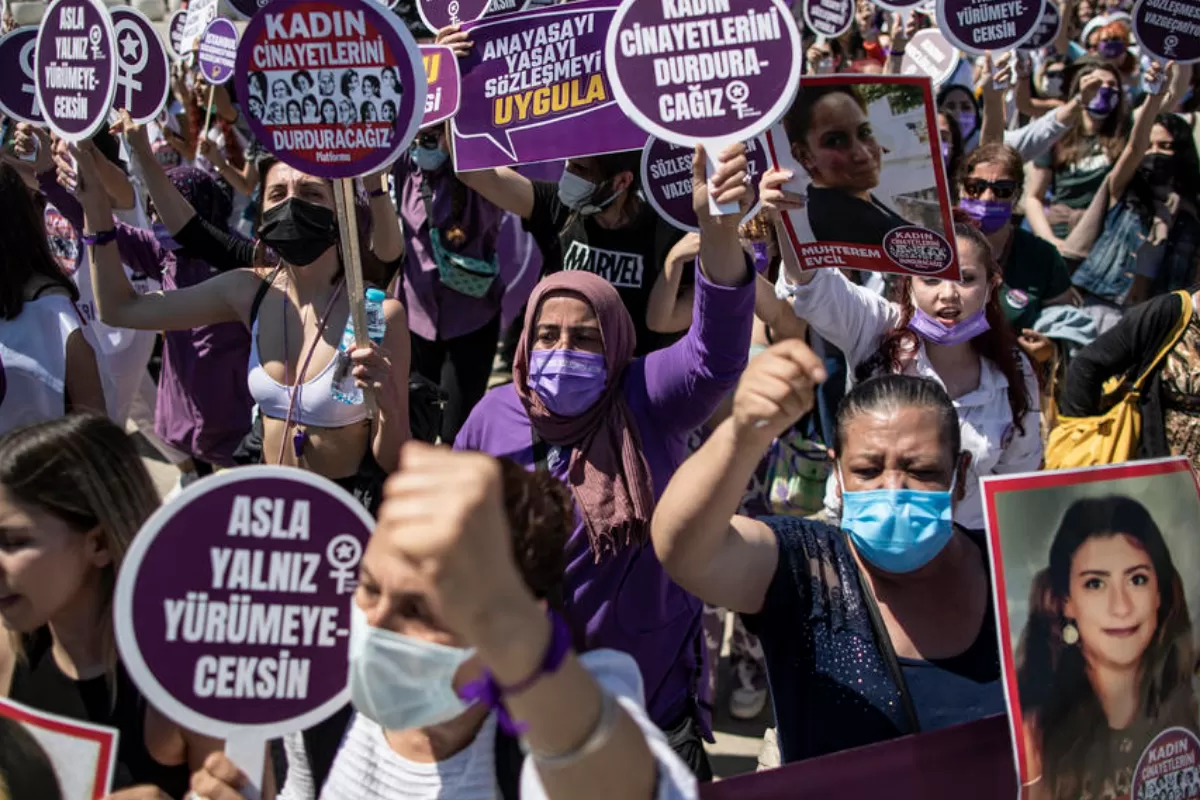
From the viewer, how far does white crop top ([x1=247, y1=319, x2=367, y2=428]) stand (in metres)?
3.47

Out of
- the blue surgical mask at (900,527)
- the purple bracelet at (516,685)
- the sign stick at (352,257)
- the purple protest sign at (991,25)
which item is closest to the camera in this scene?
the purple bracelet at (516,685)

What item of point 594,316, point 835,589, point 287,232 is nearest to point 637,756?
point 835,589

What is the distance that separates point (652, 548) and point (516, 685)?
152 centimetres

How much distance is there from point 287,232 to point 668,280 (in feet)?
4.54

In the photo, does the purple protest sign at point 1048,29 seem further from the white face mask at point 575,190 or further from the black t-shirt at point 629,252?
the white face mask at point 575,190

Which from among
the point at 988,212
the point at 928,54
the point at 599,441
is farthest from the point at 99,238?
the point at 928,54

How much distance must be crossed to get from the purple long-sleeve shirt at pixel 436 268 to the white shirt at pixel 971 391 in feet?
7.44

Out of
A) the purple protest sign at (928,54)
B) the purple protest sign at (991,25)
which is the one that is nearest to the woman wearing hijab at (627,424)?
the purple protest sign at (991,25)

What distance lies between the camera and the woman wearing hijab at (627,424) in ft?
9.49

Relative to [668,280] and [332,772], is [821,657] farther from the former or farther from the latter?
[668,280]

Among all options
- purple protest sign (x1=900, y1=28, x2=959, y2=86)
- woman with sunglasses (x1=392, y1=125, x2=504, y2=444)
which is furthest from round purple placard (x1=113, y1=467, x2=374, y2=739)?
purple protest sign (x1=900, y1=28, x2=959, y2=86)

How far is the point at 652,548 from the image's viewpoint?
2.98 metres

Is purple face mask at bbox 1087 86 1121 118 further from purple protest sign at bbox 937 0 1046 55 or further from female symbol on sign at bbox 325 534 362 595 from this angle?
female symbol on sign at bbox 325 534 362 595

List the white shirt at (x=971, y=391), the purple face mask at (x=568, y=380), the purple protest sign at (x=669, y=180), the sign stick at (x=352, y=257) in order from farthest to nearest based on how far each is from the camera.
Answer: the purple protest sign at (x=669, y=180) → the white shirt at (x=971, y=391) → the purple face mask at (x=568, y=380) → the sign stick at (x=352, y=257)
